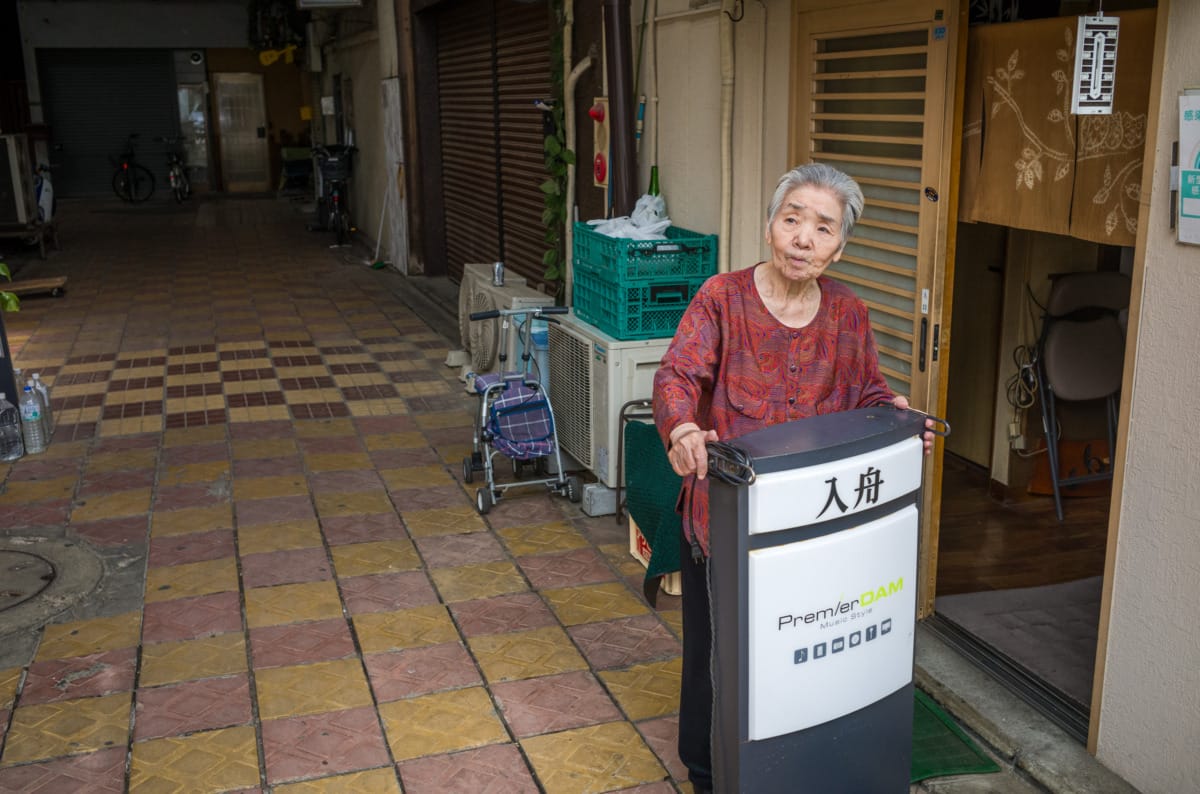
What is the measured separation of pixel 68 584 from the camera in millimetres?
5238

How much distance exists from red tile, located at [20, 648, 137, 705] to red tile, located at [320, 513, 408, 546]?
1.36m

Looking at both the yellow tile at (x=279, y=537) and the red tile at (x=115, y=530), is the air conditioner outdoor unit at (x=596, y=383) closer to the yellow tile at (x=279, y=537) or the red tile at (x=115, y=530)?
the yellow tile at (x=279, y=537)

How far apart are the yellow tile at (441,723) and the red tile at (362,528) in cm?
168

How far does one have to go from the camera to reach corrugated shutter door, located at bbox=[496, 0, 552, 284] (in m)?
9.00

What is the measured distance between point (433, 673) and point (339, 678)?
36 centimetres

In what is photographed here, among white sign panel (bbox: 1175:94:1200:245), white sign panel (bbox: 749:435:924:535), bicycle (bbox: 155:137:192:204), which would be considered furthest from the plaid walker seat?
bicycle (bbox: 155:137:192:204)

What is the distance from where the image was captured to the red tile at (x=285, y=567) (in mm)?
5285

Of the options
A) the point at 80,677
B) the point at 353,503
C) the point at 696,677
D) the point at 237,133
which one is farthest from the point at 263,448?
the point at 237,133

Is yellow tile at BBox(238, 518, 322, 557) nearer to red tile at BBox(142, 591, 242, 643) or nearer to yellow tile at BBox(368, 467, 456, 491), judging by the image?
red tile at BBox(142, 591, 242, 643)

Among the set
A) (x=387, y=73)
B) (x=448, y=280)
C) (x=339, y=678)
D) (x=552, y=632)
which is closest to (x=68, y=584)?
(x=339, y=678)

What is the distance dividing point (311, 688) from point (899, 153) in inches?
122

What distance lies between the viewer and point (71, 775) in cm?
377

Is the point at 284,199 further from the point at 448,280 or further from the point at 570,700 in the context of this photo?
the point at 570,700

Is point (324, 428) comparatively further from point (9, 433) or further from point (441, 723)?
point (441, 723)
